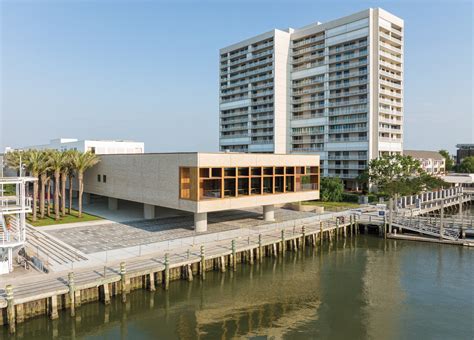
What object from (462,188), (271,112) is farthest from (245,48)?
(462,188)

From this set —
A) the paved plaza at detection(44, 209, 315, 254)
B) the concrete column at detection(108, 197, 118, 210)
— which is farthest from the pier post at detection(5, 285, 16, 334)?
the concrete column at detection(108, 197, 118, 210)

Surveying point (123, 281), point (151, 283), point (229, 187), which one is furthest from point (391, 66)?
point (123, 281)

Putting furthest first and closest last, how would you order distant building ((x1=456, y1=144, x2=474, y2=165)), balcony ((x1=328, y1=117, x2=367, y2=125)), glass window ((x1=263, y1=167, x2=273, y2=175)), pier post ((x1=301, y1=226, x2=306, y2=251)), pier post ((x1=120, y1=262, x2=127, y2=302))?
distant building ((x1=456, y1=144, x2=474, y2=165)), balcony ((x1=328, y1=117, x2=367, y2=125)), glass window ((x1=263, y1=167, x2=273, y2=175)), pier post ((x1=301, y1=226, x2=306, y2=251)), pier post ((x1=120, y1=262, x2=127, y2=302))

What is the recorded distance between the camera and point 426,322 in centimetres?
2306

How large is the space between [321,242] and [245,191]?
34.0 ft

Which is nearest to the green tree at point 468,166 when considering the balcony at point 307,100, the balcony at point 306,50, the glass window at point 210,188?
the balcony at point 307,100

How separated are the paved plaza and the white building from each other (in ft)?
124

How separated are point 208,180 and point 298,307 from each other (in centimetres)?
1706

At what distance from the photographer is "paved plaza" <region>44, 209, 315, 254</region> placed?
110 feet

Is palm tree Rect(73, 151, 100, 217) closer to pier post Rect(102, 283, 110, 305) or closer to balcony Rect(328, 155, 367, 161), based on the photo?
pier post Rect(102, 283, 110, 305)

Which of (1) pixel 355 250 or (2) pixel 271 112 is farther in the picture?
(2) pixel 271 112

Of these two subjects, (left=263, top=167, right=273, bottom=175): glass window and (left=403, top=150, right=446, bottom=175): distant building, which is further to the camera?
(left=403, top=150, right=446, bottom=175): distant building

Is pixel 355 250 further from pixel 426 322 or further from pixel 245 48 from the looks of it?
pixel 245 48

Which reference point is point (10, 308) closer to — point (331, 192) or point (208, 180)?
point (208, 180)
